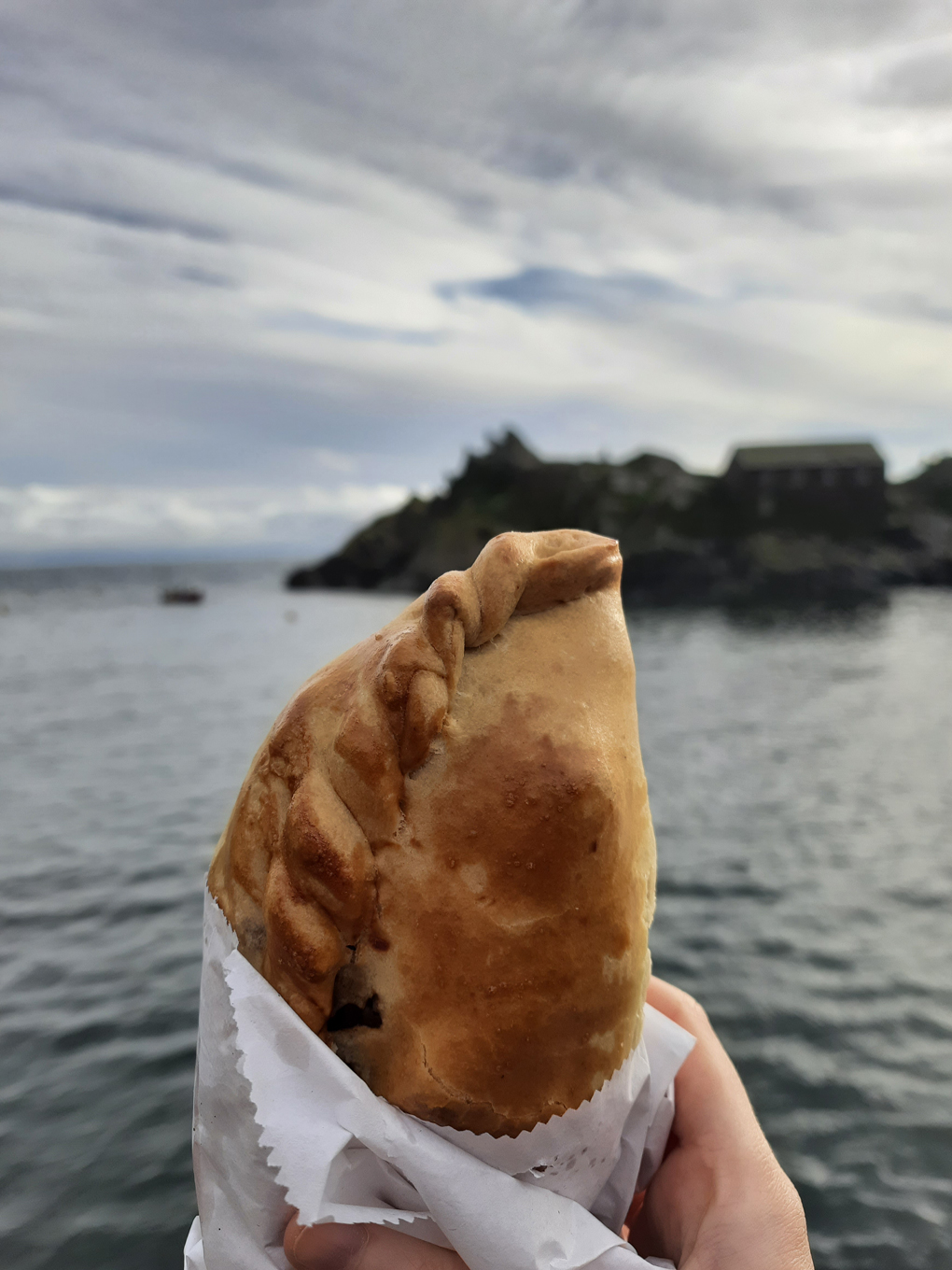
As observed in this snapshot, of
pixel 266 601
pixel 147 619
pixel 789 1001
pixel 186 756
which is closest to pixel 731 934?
pixel 789 1001

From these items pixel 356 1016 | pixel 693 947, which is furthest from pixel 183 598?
pixel 356 1016

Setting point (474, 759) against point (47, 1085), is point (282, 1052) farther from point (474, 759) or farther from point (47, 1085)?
point (47, 1085)

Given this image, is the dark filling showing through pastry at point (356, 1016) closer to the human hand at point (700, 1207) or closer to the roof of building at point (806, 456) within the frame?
the human hand at point (700, 1207)

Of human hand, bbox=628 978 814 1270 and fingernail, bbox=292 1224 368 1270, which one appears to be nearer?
fingernail, bbox=292 1224 368 1270

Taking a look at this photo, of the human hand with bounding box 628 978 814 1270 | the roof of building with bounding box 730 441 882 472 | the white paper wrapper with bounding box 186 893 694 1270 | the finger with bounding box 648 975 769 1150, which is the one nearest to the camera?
the white paper wrapper with bounding box 186 893 694 1270

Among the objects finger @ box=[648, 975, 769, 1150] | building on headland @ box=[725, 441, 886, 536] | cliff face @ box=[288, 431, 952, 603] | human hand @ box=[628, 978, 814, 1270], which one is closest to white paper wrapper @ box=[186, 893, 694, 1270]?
human hand @ box=[628, 978, 814, 1270]

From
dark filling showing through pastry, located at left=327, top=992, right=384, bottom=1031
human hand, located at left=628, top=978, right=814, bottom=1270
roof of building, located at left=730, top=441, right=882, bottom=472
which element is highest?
roof of building, located at left=730, top=441, right=882, bottom=472

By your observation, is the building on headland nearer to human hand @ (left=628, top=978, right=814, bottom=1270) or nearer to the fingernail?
human hand @ (left=628, top=978, right=814, bottom=1270)
